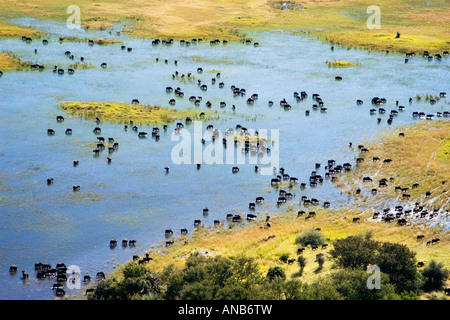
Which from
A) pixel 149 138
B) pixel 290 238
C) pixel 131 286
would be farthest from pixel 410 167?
pixel 131 286

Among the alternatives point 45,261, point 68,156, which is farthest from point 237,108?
point 45,261

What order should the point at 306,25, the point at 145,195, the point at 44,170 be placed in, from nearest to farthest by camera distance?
the point at 145,195 → the point at 44,170 → the point at 306,25

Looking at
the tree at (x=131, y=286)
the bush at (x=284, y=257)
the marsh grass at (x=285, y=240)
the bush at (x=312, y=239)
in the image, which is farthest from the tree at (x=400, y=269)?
the tree at (x=131, y=286)

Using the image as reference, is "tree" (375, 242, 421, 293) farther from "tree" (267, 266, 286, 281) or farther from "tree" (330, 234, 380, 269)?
"tree" (267, 266, 286, 281)

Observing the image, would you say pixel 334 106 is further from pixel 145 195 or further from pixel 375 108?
pixel 145 195

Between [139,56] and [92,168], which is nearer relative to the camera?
[92,168]
